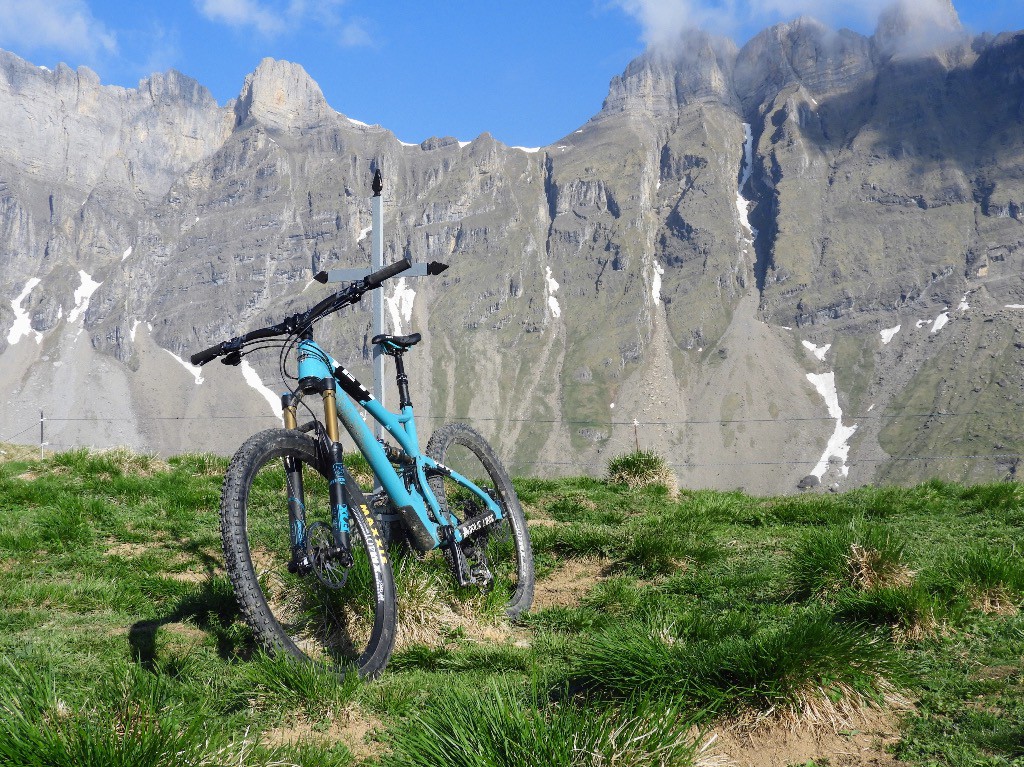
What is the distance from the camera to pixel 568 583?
24.9 ft

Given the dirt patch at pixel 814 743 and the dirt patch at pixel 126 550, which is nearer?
the dirt patch at pixel 814 743

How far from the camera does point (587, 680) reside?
425cm

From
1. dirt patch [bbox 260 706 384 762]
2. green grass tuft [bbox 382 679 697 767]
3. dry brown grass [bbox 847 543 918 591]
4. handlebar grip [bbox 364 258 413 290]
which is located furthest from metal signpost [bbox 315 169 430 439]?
green grass tuft [bbox 382 679 697 767]

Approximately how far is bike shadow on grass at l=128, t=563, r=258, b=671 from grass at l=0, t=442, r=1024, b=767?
1.0 inches

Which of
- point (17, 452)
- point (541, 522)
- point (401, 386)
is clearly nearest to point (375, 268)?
point (401, 386)

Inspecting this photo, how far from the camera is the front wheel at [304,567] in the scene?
14.7 feet

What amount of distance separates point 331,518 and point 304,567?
1.17ft

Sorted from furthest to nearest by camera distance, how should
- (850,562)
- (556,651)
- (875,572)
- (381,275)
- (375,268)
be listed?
1. (375,268)
2. (381,275)
3. (850,562)
4. (875,572)
5. (556,651)

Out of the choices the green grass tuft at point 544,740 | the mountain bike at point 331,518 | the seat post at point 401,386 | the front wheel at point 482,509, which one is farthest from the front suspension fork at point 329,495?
the green grass tuft at point 544,740

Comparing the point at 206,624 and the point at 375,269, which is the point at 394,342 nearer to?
the point at 375,269

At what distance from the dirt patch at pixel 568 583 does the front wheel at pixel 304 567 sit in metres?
2.02

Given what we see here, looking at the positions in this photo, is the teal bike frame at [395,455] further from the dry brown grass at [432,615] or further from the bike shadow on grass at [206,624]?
the bike shadow on grass at [206,624]

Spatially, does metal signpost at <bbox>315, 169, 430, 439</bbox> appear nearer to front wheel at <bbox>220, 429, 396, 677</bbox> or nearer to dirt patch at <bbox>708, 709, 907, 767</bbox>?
front wheel at <bbox>220, 429, 396, 677</bbox>

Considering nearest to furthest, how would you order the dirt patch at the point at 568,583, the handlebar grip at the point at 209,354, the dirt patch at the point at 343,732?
the dirt patch at the point at 343,732
the handlebar grip at the point at 209,354
the dirt patch at the point at 568,583
